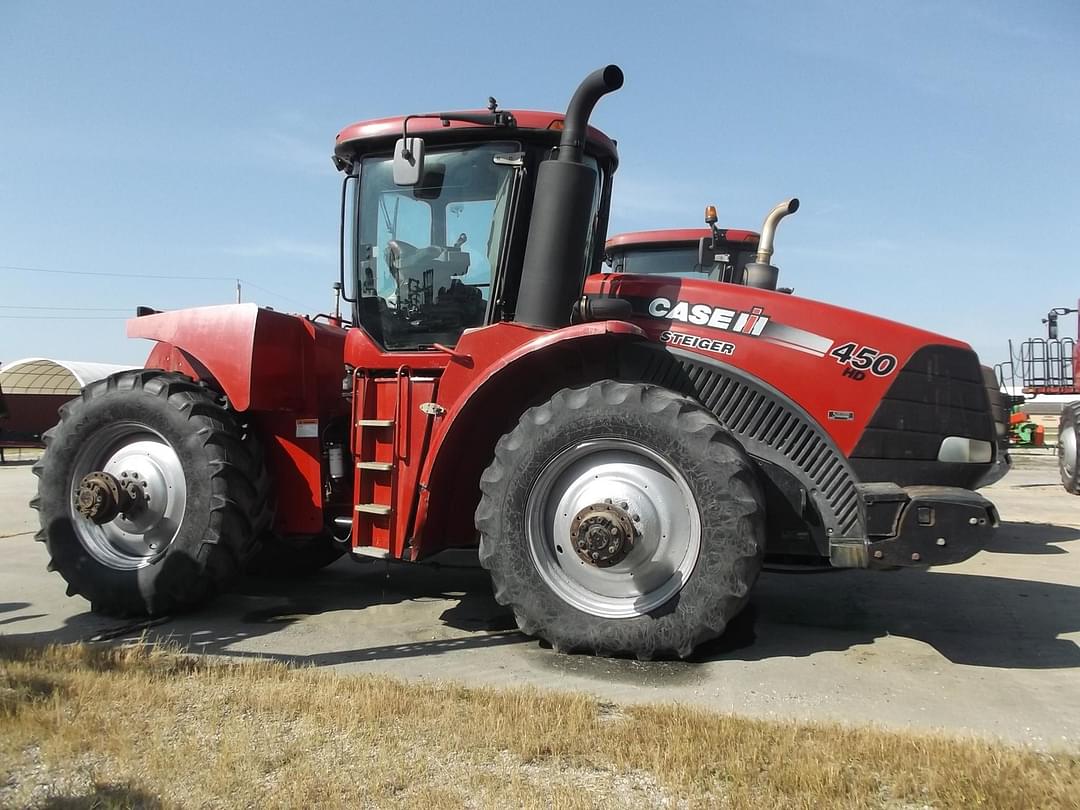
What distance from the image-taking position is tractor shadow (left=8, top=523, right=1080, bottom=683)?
4062 mm

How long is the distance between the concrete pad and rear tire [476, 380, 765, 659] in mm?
217

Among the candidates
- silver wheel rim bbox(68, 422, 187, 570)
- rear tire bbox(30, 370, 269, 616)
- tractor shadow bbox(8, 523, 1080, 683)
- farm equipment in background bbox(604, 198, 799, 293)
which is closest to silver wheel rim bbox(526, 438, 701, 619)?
tractor shadow bbox(8, 523, 1080, 683)

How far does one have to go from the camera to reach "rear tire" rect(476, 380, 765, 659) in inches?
149

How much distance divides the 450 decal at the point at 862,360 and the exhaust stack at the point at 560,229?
1410 mm

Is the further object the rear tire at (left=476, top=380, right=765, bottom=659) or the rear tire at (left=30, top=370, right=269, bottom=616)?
the rear tire at (left=30, top=370, right=269, bottom=616)

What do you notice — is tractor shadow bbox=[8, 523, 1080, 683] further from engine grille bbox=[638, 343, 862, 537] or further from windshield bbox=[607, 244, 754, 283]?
windshield bbox=[607, 244, 754, 283]

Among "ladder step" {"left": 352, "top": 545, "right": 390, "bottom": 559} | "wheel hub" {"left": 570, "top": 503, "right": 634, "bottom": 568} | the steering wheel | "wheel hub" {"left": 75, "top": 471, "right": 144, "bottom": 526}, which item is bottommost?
"ladder step" {"left": 352, "top": 545, "right": 390, "bottom": 559}

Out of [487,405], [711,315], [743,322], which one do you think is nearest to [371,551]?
[487,405]

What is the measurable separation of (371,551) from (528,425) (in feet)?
4.02

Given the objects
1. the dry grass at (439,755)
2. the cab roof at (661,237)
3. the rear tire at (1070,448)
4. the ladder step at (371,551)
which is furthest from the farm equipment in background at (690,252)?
the rear tire at (1070,448)

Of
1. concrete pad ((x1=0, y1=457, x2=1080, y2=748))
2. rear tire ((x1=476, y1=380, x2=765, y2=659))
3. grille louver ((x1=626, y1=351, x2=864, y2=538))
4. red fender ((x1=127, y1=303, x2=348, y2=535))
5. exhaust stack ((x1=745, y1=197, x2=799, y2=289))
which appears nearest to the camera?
concrete pad ((x1=0, y1=457, x2=1080, y2=748))

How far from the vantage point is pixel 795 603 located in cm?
523

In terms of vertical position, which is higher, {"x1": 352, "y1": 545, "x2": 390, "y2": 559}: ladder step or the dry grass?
{"x1": 352, "y1": 545, "x2": 390, "y2": 559}: ladder step

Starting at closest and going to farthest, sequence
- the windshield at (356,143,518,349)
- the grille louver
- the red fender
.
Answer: the grille louver, the windshield at (356,143,518,349), the red fender
